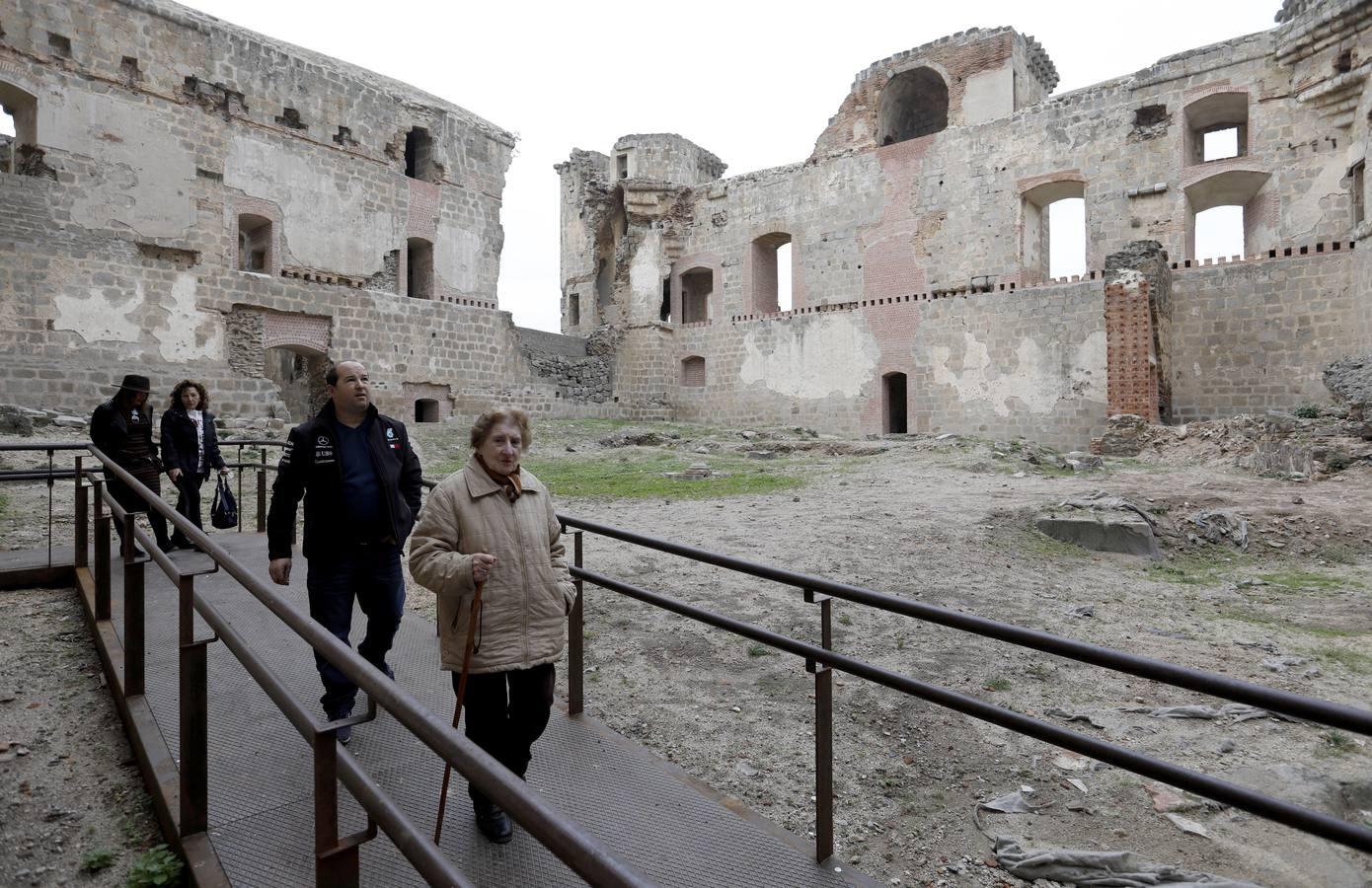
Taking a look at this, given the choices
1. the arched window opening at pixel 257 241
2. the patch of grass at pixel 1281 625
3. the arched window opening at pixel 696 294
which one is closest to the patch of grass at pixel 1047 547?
the patch of grass at pixel 1281 625

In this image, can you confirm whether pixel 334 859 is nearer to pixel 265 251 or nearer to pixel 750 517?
pixel 750 517

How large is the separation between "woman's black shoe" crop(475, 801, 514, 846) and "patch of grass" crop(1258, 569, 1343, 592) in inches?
260

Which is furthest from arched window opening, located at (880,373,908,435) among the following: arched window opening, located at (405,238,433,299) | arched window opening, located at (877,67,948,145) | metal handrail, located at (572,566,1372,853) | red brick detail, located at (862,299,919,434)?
metal handrail, located at (572,566,1372,853)

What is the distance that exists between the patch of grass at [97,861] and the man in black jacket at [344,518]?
795 millimetres

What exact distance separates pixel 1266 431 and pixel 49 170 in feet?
66.4

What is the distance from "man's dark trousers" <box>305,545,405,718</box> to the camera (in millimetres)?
3219

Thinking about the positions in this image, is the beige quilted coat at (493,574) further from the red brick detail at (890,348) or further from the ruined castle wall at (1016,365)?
the red brick detail at (890,348)

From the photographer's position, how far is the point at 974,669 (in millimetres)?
4680

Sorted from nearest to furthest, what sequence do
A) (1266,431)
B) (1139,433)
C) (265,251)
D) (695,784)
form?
(695,784), (1266,431), (1139,433), (265,251)

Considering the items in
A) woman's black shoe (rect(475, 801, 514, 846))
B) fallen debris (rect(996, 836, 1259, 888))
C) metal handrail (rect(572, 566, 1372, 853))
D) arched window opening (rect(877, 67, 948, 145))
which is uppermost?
arched window opening (rect(877, 67, 948, 145))

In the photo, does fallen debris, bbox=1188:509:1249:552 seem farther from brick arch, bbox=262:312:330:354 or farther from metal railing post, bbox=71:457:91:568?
brick arch, bbox=262:312:330:354

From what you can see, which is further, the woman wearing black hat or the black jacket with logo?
the woman wearing black hat

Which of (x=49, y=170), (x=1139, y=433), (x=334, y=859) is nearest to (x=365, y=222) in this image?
(x=49, y=170)

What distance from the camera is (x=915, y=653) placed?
4.93 meters
